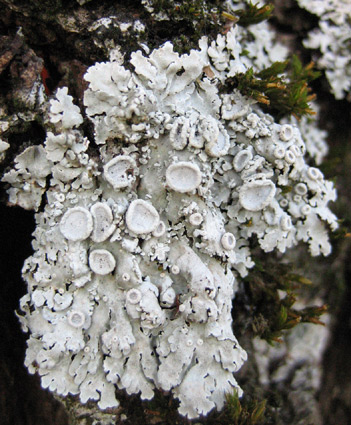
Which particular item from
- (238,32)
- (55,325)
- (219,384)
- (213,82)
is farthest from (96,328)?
(238,32)

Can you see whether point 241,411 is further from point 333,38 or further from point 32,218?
point 333,38

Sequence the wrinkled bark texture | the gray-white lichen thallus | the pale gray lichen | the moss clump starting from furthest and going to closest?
the pale gray lichen
the moss clump
the wrinkled bark texture
the gray-white lichen thallus

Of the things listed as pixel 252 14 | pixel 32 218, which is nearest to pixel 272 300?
pixel 32 218

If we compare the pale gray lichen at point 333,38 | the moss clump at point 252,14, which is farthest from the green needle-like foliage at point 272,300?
the moss clump at point 252,14

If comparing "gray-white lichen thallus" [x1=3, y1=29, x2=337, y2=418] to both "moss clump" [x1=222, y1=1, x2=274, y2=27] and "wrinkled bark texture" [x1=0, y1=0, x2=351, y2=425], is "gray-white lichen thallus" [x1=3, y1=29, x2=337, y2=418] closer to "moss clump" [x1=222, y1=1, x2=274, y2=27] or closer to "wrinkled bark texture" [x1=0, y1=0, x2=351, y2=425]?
"wrinkled bark texture" [x1=0, y1=0, x2=351, y2=425]

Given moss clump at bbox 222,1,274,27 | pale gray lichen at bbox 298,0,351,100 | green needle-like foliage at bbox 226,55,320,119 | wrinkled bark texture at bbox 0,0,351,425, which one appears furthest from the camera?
pale gray lichen at bbox 298,0,351,100

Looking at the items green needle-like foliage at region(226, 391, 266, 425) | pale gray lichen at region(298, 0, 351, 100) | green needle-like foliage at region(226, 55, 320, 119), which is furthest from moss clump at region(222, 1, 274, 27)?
green needle-like foliage at region(226, 391, 266, 425)

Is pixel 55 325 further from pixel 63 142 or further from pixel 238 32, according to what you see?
pixel 238 32
